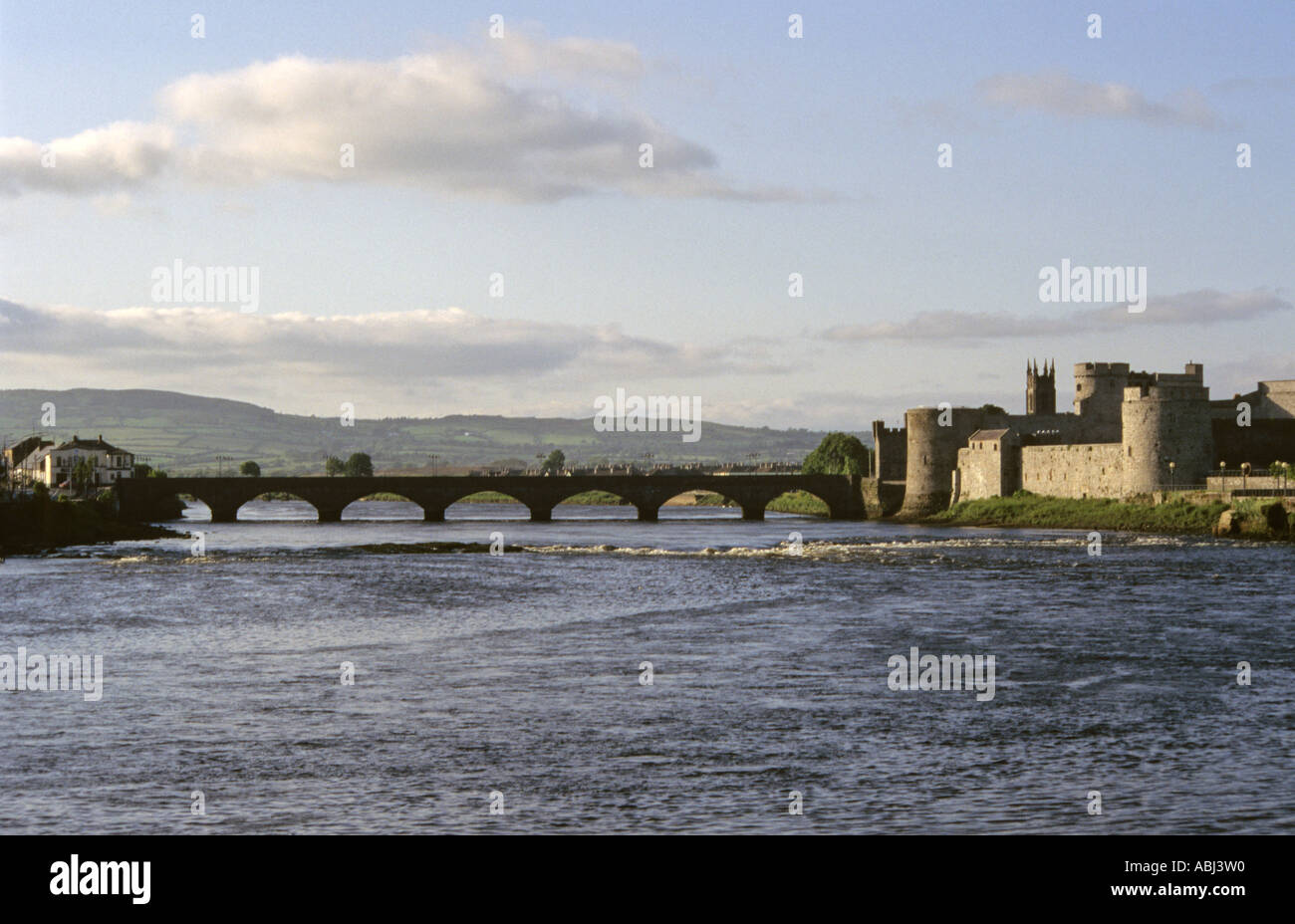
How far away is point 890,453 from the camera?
5118 inches

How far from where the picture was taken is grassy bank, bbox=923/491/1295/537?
8069 cm

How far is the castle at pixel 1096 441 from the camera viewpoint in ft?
317

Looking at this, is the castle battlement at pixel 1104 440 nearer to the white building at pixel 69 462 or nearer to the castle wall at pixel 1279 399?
the castle wall at pixel 1279 399

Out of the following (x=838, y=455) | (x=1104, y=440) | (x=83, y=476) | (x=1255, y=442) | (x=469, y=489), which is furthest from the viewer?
(x=838, y=455)

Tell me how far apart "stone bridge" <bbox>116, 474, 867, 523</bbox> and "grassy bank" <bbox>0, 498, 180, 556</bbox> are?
60.2 feet

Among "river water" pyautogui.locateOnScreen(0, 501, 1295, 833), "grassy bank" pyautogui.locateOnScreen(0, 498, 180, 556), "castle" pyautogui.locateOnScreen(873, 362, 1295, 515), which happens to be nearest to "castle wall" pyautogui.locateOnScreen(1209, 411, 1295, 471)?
"castle" pyautogui.locateOnScreen(873, 362, 1295, 515)

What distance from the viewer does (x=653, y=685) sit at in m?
27.9

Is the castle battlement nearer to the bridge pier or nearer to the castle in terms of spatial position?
the castle

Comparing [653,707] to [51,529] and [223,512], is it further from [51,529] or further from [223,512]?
[223,512]

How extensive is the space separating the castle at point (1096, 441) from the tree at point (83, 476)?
234 feet

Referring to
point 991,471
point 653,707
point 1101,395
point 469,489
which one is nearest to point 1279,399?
point 1101,395

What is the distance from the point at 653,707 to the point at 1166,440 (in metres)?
78.3

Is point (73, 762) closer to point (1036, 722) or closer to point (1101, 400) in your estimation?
point (1036, 722)
